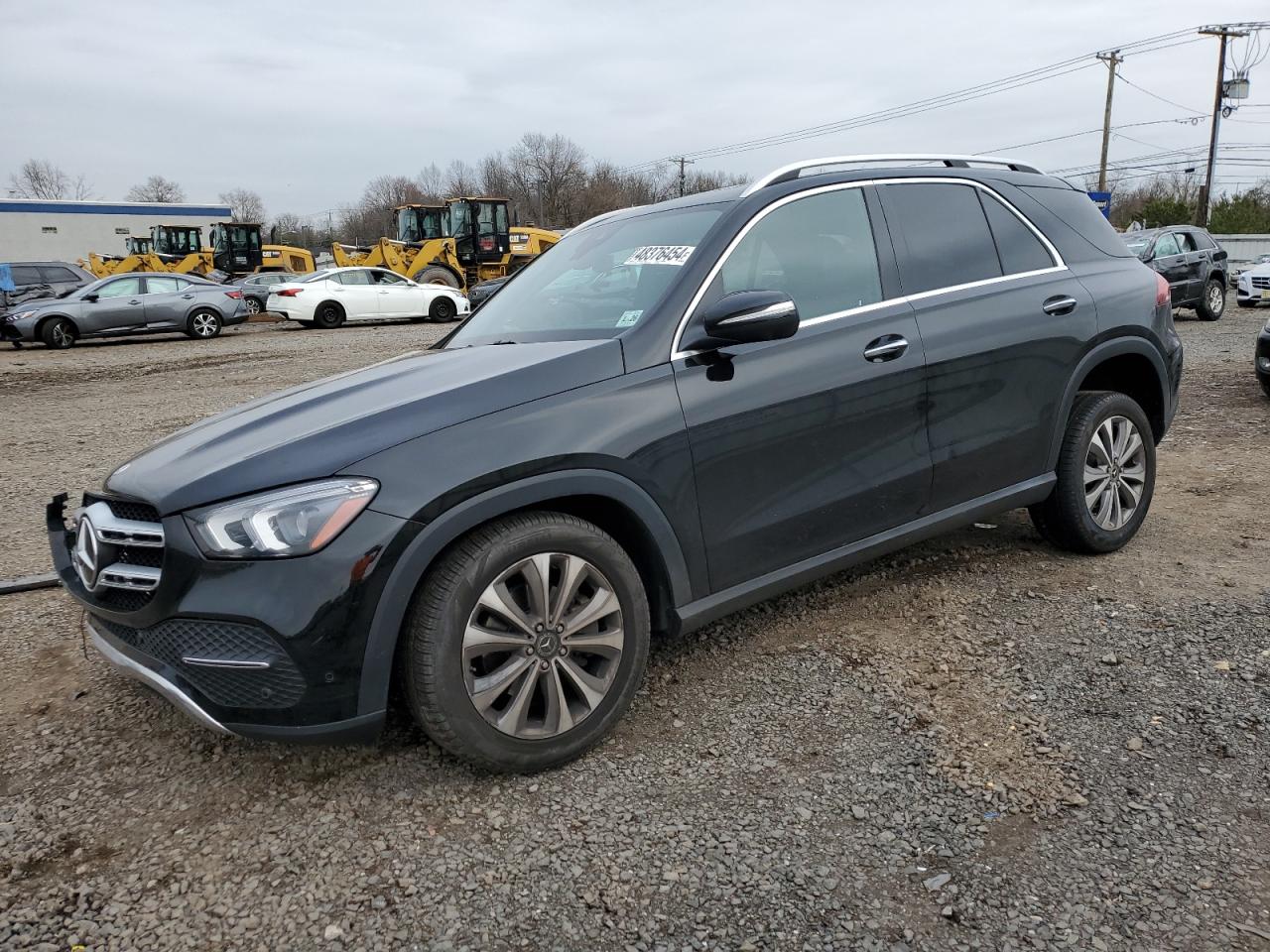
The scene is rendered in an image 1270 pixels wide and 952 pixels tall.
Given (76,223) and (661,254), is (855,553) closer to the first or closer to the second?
(661,254)

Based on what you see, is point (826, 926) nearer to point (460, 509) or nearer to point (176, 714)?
point (460, 509)

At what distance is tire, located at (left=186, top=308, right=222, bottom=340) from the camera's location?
20.3 metres

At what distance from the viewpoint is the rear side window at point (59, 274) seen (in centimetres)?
2198

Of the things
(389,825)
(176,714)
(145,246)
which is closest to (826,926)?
(389,825)

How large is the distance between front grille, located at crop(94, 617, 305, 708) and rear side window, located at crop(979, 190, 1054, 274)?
10.6 feet

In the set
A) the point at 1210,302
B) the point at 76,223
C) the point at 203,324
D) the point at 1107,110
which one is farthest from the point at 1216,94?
the point at 76,223

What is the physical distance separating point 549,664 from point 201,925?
1.05 meters

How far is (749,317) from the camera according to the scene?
285cm

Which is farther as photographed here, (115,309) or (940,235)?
(115,309)

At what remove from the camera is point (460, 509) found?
96.7 inches

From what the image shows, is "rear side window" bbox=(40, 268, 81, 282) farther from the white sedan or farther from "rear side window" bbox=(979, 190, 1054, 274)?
"rear side window" bbox=(979, 190, 1054, 274)

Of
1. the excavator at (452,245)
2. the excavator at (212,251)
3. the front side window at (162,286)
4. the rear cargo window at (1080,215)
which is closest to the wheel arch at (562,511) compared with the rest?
the rear cargo window at (1080,215)

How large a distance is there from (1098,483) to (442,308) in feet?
71.4

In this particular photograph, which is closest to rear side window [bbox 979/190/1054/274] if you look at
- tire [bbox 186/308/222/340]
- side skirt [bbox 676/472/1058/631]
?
side skirt [bbox 676/472/1058/631]
